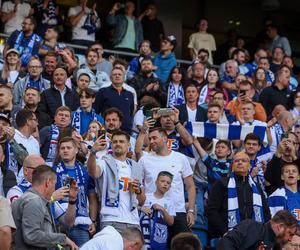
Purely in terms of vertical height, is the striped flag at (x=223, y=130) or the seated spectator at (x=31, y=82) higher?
the seated spectator at (x=31, y=82)

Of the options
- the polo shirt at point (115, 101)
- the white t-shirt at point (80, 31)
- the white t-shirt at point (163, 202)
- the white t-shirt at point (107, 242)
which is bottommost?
the white t-shirt at point (107, 242)

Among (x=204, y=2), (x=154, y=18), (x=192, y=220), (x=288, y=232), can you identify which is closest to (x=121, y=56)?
(x=154, y=18)

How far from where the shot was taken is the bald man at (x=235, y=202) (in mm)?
12383

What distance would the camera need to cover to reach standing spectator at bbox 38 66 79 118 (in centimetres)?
1443

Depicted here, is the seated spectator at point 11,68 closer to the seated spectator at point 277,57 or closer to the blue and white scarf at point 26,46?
the blue and white scarf at point 26,46

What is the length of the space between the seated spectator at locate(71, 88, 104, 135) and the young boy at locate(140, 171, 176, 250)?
6.14ft

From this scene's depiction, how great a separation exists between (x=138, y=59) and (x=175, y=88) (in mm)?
1318

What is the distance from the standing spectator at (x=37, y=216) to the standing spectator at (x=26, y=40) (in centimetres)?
721

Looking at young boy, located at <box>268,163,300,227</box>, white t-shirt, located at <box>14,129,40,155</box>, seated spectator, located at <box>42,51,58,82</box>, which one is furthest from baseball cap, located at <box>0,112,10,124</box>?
young boy, located at <box>268,163,300,227</box>

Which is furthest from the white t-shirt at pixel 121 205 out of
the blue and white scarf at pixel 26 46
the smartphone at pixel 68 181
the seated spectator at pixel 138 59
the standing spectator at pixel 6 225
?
the seated spectator at pixel 138 59

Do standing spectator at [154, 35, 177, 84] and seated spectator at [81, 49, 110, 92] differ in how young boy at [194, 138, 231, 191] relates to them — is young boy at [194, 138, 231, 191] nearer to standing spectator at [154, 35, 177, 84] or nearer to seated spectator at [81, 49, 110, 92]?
seated spectator at [81, 49, 110, 92]

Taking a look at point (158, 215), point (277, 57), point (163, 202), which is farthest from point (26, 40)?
point (158, 215)

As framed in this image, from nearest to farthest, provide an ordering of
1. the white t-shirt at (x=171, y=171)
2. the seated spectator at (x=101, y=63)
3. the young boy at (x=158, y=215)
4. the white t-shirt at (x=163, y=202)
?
the young boy at (x=158, y=215) → the white t-shirt at (x=163, y=202) → the white t-shirt at (x=171, y=171) → the seated spectator at (x=101, y=63)

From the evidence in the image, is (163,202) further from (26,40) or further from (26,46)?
(26,40)
